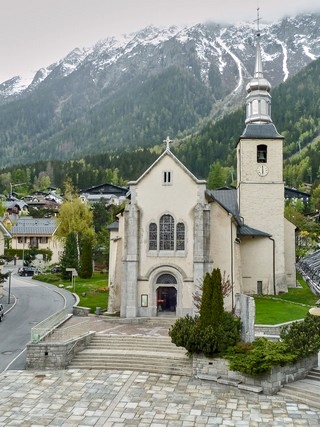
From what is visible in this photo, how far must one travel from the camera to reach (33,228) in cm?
8581

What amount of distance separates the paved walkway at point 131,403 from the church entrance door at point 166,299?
37.4 feet

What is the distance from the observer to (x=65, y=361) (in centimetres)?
2434

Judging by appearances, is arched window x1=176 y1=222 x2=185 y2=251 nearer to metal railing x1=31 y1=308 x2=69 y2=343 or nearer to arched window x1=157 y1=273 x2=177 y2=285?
arched window x1=157 y1=273 x2=177 y2=285

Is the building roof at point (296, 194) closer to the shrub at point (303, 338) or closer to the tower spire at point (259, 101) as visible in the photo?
the tower spire at point (259, 101)

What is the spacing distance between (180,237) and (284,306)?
1020 cm

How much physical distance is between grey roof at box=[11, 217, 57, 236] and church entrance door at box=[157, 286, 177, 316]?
172 feet

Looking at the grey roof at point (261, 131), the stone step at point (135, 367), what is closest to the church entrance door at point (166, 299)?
the stone step at point (135, 367)

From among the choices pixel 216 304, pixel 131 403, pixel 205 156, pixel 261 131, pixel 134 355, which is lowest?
pixel 131 403

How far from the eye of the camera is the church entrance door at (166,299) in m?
34.6

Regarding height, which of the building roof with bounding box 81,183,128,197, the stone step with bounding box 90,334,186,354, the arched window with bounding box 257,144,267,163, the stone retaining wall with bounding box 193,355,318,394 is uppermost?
the building roof with bounding box 81,183,128,197

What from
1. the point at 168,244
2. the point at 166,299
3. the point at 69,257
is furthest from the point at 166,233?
the point at 69,257

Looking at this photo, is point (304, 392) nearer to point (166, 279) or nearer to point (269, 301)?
point (166, 279)

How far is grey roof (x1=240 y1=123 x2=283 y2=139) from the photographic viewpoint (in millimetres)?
44231

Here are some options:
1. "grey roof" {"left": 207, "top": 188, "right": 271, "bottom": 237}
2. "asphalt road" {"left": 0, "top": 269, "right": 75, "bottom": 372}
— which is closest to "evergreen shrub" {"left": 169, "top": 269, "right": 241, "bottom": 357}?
"asphalt road" {"left": 0, "top": 269, "right": 75, "bottom": 372}
